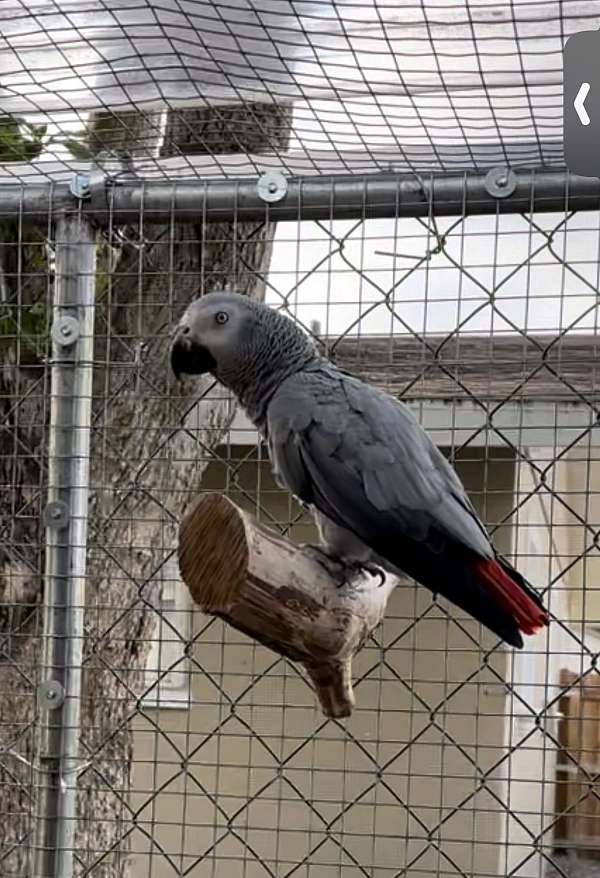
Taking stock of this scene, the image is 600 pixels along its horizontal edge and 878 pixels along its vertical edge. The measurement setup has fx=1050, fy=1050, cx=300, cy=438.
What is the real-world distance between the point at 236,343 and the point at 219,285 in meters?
0.33

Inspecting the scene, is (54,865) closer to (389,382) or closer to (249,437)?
(389,382)

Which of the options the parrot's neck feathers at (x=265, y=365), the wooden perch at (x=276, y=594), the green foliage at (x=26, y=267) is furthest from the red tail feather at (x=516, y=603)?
the green foliage at (x=26, y=267)

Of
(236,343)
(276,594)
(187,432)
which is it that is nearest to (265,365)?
(236,343)

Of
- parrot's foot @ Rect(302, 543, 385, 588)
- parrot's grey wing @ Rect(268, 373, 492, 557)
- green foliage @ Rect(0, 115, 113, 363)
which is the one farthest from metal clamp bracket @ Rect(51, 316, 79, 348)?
parrot's foot @ Rect(302, 543, 385, 588)

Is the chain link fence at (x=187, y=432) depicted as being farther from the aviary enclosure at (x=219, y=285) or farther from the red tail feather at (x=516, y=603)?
the red tail feather at (x=516, y=603)

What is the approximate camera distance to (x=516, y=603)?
0.98 m

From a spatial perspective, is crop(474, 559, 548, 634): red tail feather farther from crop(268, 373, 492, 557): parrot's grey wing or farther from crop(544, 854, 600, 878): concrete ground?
crop(544, 854, 600, 878): concrete ground

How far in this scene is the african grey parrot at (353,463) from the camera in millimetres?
1012

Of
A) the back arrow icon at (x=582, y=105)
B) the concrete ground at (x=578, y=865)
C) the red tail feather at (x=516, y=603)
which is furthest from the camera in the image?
the concrete ground at (x=578, y=865)

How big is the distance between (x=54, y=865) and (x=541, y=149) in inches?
36.8

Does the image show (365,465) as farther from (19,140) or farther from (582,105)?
(19,140)

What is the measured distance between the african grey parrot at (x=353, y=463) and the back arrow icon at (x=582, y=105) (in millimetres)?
400

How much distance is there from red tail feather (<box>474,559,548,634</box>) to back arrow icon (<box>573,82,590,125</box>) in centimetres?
42

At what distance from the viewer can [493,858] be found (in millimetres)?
2145
